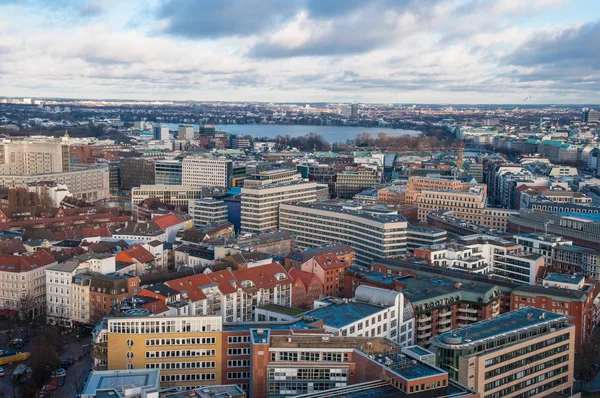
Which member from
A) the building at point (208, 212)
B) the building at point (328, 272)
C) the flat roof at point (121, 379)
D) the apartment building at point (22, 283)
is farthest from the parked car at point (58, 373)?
the building at point (208, 212)

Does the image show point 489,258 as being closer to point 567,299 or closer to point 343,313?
point 567,299

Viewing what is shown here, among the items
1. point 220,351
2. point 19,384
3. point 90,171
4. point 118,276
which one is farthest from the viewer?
point 90,171

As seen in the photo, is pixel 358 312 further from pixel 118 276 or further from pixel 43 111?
pixel 43 111

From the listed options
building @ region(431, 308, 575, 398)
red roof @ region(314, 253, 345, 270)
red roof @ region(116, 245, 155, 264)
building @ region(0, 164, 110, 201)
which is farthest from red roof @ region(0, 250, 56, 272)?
building @ region(0, 164, 110, 201)

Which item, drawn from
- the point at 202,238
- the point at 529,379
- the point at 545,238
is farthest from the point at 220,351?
the point at 545,238

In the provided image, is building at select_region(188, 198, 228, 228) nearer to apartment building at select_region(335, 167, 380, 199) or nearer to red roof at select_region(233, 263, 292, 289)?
red roof at select_region(233, 263, 292, 289)

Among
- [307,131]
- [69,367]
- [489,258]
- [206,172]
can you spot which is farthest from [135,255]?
[307,131]

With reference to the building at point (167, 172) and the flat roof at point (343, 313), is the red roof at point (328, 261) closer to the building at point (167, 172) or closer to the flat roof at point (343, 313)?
the flat roof at point (343, 313)
